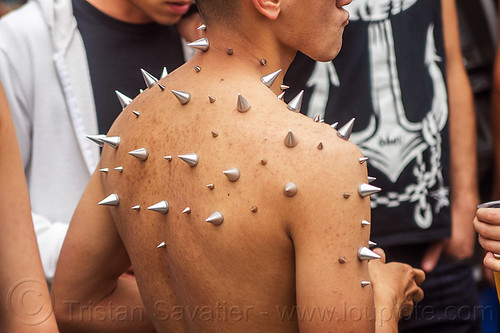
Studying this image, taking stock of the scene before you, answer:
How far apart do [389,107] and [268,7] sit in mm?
1215

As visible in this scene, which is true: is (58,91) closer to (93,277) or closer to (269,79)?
(93,277)

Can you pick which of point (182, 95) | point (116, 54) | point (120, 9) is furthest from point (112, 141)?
point (120, 9)

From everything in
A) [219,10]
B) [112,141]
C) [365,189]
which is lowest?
[112,141]

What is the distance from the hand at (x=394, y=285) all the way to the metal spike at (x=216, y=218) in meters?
0.46

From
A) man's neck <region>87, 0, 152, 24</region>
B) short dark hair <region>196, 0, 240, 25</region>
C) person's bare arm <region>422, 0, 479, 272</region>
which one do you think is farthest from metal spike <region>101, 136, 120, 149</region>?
person's bare arm <region>422, 0, 479, 272</region>

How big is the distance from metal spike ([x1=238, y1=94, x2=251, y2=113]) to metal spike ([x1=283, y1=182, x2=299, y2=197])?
206 millimetres

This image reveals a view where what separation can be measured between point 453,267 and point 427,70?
0.82 metres

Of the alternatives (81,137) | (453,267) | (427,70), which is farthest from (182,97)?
(453,267)

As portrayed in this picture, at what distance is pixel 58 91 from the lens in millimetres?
2617

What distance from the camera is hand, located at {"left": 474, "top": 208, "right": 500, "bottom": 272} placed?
1.75 m

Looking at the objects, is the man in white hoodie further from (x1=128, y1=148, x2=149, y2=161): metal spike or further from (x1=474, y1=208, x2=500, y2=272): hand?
(x1=474, y1=208, x2=500, y2=272): hand

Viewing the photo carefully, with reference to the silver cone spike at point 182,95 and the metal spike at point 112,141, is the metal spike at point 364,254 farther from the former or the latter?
the metal spike at point 112,141

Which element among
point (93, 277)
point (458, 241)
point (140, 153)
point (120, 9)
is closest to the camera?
point (140, 153)

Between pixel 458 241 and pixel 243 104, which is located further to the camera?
pixel 458 241
